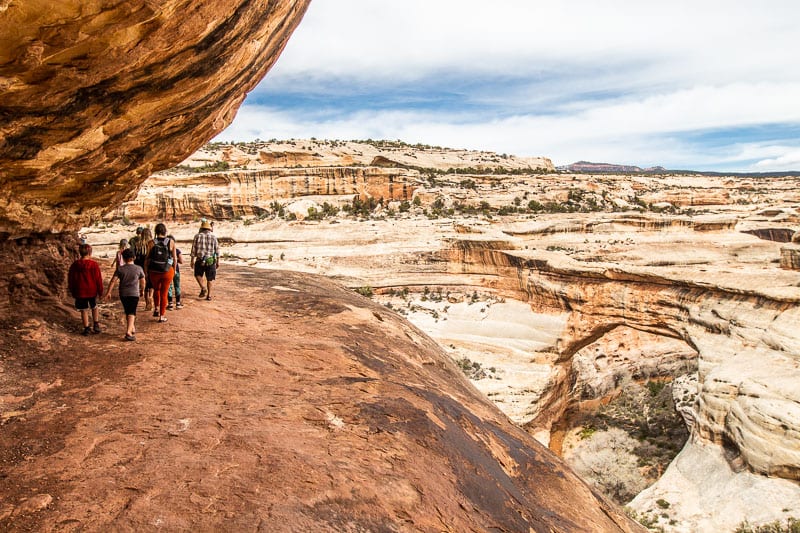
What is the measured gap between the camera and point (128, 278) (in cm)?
610

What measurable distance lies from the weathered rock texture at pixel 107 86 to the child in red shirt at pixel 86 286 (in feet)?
2.12

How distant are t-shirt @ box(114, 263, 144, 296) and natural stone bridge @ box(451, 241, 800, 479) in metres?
12.5

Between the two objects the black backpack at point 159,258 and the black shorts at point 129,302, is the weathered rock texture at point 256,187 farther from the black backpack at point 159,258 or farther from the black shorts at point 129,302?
the black shorts at point 129,302

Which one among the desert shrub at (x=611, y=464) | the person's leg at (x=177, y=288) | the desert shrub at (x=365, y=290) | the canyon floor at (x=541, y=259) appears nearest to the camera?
the person's leg at (x=177, y=288)

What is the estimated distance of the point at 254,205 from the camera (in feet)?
111

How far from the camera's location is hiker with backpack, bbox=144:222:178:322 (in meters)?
6.81

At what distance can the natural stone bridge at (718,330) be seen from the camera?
415 inches

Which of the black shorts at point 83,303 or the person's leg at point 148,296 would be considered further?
the person's leg at point 148,296

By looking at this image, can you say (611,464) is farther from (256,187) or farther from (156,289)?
(256,187)

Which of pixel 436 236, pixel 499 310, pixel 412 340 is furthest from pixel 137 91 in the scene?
pixel 436 236

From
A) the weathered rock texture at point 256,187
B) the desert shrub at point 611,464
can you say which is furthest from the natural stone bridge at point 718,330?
the weathered rock texture at point 256,187

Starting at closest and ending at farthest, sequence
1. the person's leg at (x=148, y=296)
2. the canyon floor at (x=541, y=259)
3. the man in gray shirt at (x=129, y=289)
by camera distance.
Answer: the man in gray shirt at (x=129, y=289) < the person's leg at (x=148, y=296) < the canyon floor at (x=541, y=259)

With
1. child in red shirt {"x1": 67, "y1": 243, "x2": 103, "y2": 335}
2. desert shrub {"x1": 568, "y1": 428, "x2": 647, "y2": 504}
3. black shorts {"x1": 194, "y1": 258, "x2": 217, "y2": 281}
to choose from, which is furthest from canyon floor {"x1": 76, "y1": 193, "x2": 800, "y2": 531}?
child in red shirt {"x1": 67, "y1": 243, "x2": 103, "y2": 335}

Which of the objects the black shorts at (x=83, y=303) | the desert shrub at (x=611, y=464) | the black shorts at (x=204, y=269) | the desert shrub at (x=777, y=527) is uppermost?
the black shorts at (x=204, y=269)
